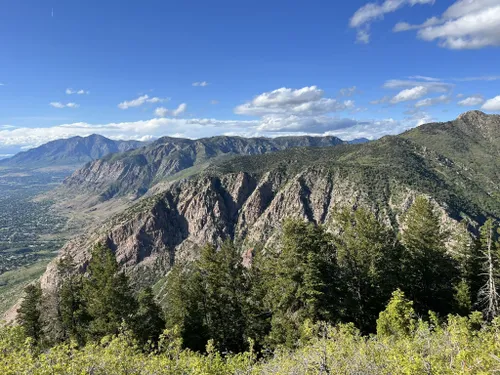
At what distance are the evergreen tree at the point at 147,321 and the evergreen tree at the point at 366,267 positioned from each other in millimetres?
23590

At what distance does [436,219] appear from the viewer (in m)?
45.8

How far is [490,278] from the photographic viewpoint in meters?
35.1

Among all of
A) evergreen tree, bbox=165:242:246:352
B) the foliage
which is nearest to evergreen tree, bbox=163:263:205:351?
evergreen tree, bbox=165:242:246:352

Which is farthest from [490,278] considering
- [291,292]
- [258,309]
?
[258,309]

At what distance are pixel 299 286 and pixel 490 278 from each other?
19.1 metres

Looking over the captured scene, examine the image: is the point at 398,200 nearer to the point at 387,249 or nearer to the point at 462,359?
the point at 387,249

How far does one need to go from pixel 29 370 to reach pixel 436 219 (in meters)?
46.0

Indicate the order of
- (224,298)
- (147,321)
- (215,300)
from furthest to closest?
(224,298)
(215,300)
(147,321)

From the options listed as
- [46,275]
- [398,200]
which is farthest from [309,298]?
[46,275]

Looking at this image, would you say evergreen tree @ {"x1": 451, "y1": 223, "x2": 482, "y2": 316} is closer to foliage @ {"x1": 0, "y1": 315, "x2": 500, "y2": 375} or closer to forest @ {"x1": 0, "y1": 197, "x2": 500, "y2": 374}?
forest @ {"x1": 0, "y1": 197, "x2": 500, "y2": 374}

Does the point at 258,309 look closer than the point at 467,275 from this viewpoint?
Yes

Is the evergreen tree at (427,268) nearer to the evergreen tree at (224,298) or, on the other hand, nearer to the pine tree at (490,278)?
the pine tree at (490,278)

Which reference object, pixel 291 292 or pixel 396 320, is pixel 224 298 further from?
pixel 396 320

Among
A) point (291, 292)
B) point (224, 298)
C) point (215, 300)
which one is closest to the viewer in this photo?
point (291, 292)
